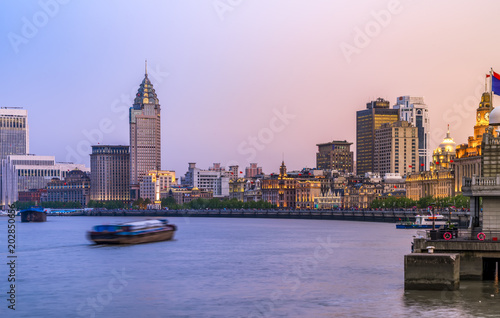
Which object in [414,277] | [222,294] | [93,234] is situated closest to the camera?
[414,277]

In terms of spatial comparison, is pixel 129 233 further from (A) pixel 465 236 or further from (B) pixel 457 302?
(B) pixel 457 302

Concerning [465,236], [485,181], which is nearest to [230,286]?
[465,236]

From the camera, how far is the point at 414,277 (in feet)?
176

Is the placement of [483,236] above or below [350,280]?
above

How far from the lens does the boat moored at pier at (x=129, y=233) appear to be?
402ft

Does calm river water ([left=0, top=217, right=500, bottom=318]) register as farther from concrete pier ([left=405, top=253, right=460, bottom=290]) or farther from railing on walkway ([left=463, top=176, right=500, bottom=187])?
railing on walkway ([left=463, top=176, right=500, bottom=187])

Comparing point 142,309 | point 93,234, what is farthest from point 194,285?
point 93,234

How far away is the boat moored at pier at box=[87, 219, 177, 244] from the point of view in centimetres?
12250

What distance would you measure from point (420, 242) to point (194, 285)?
19475mm

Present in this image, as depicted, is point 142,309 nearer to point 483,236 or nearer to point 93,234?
point 483,236

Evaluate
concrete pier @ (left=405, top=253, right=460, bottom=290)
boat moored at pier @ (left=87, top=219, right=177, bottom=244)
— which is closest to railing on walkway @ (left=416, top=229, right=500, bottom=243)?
concrete pier @ (left=405, top=253, right=460, bottom=290)

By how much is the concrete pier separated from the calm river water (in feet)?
2.38

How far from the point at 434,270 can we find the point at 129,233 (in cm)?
7706

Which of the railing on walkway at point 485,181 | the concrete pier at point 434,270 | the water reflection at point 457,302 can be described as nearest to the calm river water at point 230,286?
the water reflection at point 457,302
